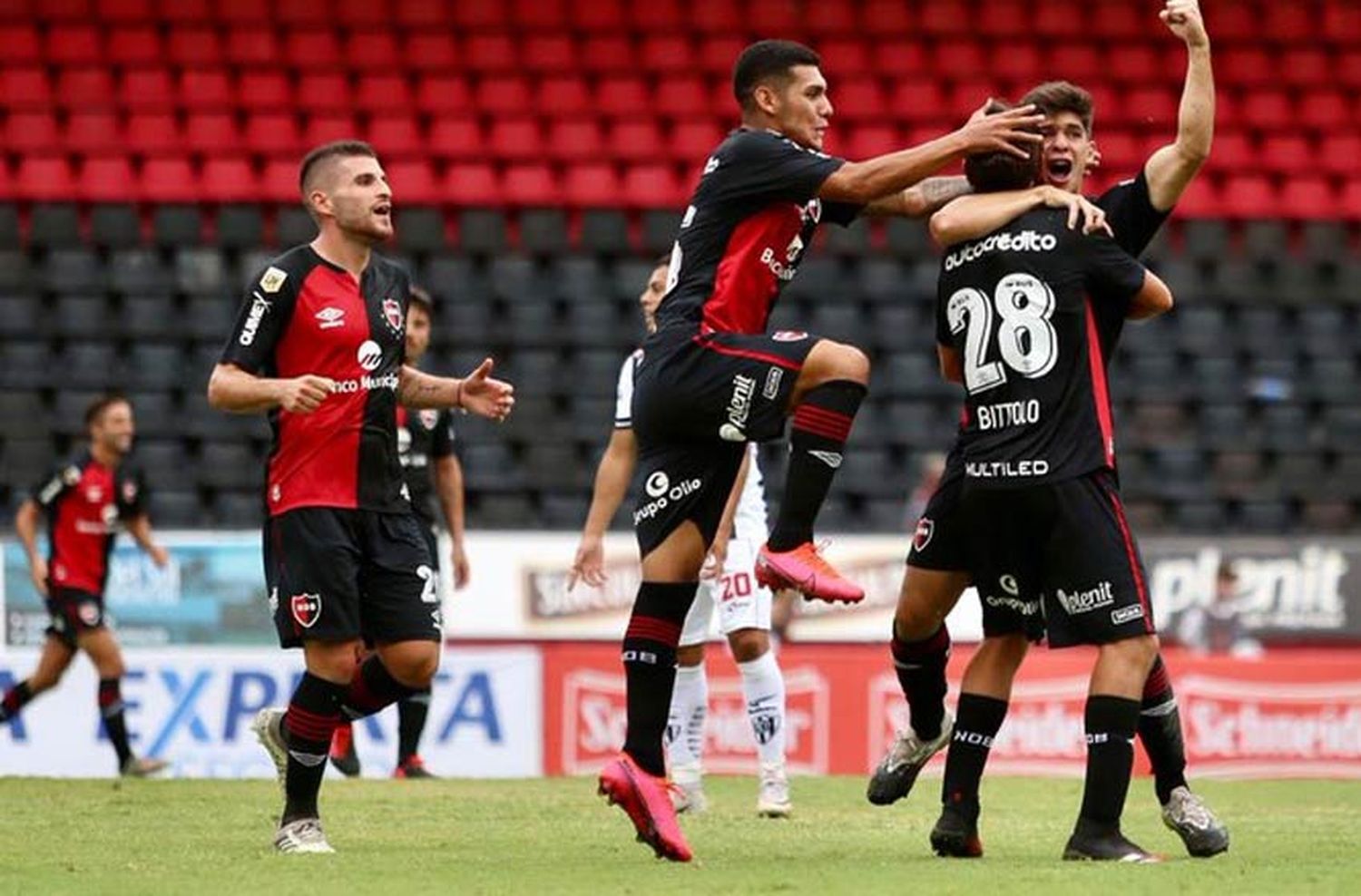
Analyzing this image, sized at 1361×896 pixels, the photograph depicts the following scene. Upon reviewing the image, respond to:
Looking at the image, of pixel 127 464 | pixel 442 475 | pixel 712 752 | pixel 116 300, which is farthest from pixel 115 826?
pixel 116 300

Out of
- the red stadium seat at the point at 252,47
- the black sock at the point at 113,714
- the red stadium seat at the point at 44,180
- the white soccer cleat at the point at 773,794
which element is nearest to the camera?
the white soccer cleat at the point at 773,794

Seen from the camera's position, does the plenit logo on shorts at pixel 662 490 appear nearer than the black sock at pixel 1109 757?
No

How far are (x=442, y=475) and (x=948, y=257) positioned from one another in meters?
5.35

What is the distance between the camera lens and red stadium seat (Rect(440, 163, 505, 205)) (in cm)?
1947

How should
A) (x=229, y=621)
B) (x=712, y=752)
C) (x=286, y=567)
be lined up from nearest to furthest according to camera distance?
(x=286, y=567) < (x=712, y=752) < (x=229, y=621)

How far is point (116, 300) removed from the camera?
61.6 feet

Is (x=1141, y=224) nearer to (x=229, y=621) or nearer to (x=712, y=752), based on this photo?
(x=712, y=752)

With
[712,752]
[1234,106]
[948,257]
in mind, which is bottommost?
[712,752]

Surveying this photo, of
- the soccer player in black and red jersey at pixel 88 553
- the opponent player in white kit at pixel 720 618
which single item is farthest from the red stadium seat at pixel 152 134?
the opponent player in white kit at pixel 720 618

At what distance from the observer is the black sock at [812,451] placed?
7102 mm

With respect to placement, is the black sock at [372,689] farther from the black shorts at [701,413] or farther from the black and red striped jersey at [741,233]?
the black and red striped jersey at [741,233]

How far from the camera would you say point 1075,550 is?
6980mm

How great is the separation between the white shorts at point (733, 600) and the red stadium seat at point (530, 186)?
31.0ft

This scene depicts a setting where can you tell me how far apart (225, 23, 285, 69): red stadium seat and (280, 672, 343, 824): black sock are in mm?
13053
